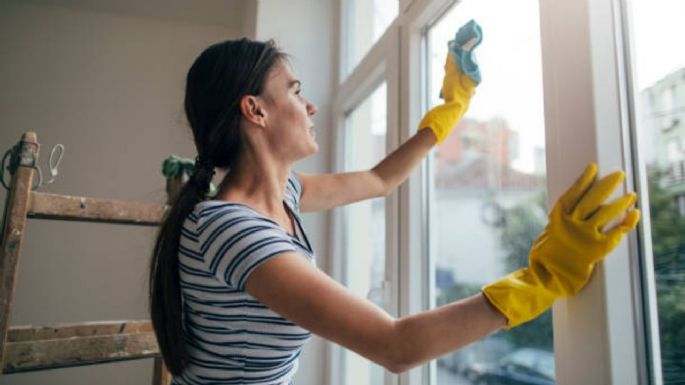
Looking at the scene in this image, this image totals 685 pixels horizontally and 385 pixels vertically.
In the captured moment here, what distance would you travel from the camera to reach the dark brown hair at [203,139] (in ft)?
2.99

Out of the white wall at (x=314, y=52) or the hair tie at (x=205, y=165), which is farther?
the white wall at (x=314, y=52)

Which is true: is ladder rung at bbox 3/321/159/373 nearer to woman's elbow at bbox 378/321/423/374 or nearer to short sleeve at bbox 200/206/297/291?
short sleeve at bbox 200/206/297/291

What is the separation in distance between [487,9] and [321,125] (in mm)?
1174

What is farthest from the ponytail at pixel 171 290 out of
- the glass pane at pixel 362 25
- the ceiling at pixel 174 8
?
the ceiling at pixel 174 8

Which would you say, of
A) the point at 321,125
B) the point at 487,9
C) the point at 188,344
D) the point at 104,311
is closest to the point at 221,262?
the point at 188,344

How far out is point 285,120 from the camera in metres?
0.98

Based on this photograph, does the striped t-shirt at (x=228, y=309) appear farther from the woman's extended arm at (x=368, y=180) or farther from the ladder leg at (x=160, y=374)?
the ladder leg at (x=160, y=374)

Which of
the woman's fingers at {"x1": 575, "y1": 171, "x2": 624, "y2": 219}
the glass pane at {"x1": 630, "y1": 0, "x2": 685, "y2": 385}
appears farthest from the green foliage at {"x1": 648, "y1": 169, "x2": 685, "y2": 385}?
the woman's fingers at {"x1": 575, "y1": 171, "x2": 624, "y2": 219}

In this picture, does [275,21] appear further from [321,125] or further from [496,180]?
[496,180]

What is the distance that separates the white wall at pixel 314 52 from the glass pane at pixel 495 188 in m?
0.90

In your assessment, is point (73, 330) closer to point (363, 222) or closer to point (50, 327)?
point (50, 327)

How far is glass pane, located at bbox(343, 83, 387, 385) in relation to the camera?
1.78 m

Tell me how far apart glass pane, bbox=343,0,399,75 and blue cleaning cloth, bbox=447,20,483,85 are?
0.72m

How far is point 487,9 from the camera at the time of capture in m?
1.06
